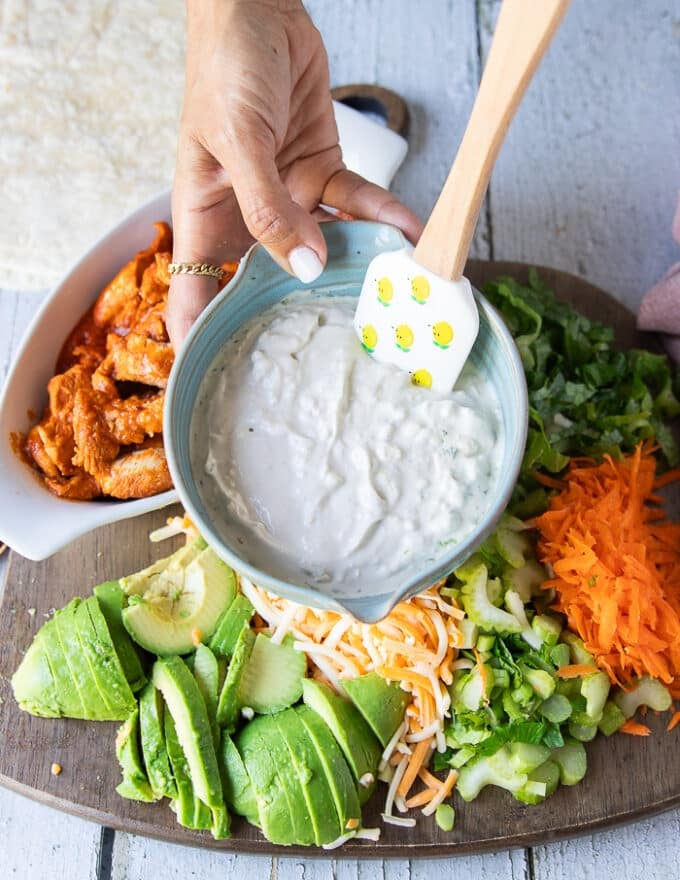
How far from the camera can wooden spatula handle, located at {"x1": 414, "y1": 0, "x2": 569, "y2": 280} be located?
151 cm

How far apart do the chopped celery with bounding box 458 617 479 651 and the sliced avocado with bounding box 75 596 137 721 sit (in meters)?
0.81

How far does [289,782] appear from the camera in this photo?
2037 mm

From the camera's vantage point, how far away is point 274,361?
6.30ft

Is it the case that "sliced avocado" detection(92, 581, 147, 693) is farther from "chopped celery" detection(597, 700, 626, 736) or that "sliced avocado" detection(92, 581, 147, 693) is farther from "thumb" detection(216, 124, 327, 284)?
"chopped celery" detection(597, 700, 626, 736)

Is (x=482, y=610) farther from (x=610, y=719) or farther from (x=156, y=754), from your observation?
(x=156, y=754)

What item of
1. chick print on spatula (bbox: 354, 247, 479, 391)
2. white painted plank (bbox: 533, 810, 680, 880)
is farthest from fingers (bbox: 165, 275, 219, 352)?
white painted plank (bbox: 533, 810, 680, 880)

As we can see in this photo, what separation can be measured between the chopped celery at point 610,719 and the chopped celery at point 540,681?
0.18 meters

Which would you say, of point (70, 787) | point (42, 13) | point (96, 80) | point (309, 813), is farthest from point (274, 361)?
point (42, 13)

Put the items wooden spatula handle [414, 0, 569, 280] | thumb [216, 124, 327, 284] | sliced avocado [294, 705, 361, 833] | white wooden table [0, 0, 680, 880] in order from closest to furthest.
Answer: wooden spatula handle [414, 0, 569, 280], thumb [216, 124, 327, 284], sliced avocado [294, 705, 361, 833], white wooden table [0, 0, 680, 880]

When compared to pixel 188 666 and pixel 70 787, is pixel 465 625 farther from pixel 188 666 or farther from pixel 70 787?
pixel 70 787

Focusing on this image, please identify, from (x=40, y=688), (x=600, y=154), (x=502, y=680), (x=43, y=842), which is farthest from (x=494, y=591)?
(x=600, y=154)

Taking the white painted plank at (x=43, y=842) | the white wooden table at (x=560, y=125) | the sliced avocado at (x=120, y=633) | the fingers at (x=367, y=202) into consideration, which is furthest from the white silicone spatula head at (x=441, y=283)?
the white painted plank at (x=43, y=842)

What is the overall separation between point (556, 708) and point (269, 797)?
707 millimetres

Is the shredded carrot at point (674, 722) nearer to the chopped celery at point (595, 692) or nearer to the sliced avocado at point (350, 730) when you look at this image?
the chopped celery at point (595, 692)
